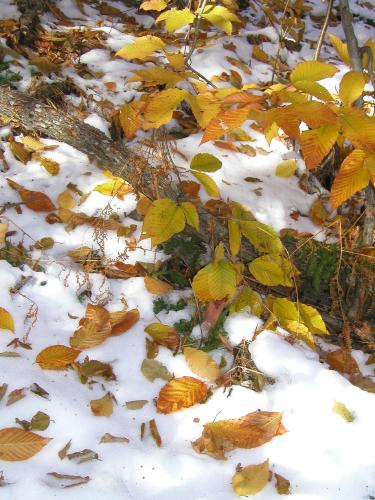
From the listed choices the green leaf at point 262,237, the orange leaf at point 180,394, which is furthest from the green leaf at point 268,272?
the orange leaf at point 180,394

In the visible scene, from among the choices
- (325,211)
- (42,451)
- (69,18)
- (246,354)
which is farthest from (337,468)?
(69,18)

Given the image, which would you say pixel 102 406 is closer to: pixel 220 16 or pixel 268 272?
pixel 268 272

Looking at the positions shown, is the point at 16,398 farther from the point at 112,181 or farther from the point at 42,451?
the point at 112,181

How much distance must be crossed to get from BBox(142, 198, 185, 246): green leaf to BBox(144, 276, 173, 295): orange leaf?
0.32 m

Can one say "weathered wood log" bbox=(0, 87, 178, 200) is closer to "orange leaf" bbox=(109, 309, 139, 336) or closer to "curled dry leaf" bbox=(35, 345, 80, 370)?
"orange leaf" bbox=(109, 309, 139, 336)

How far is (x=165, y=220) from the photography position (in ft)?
5.19

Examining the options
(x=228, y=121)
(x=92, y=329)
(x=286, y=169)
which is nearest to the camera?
(x=228, y=121)

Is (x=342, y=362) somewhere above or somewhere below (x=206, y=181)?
below

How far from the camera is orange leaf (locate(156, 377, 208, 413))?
4.95 feet

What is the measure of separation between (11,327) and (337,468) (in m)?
1.11

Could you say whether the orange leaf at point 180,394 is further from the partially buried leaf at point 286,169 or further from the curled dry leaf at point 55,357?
the partially buried leaf at point 286,169

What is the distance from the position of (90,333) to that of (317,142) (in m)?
1.00

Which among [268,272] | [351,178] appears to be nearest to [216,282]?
[268,272]

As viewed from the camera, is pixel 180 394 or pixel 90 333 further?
pixel 90 333
